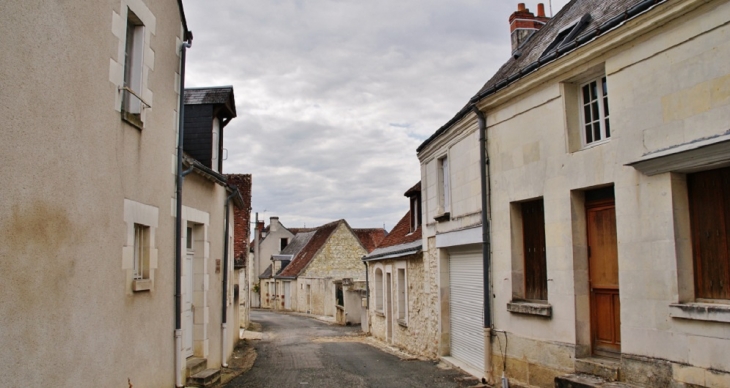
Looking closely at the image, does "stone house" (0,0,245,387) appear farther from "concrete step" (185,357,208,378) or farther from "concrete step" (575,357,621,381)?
"concrete step" (575,357,621,381)

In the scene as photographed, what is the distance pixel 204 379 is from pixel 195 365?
47 centimetres

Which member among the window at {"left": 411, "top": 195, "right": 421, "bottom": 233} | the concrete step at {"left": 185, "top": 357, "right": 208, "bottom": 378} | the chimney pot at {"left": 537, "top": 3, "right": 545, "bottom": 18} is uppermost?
the chimney pot at {"left": 537, "top": 3, "right": 545, "bottom": 18}

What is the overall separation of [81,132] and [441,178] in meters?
9.46

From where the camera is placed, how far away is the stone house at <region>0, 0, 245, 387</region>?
4.28 m

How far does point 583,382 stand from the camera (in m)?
7.30

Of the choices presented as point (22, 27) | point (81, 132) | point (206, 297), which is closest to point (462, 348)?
point (206, 297)

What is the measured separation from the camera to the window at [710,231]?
6.14 metres

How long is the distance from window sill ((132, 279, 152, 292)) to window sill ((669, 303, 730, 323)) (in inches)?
222

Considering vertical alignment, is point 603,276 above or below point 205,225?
below

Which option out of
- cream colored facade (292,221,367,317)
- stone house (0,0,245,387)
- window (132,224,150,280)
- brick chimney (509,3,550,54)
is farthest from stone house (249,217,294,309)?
window (132,224,150,280)

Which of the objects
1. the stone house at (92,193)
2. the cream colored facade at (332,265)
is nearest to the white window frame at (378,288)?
the stone house at (92,193)

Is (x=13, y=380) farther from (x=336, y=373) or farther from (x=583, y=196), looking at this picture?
(x=336, y=373)

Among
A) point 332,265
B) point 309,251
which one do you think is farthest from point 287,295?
point 332,265

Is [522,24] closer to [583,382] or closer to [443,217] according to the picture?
[443,217]
